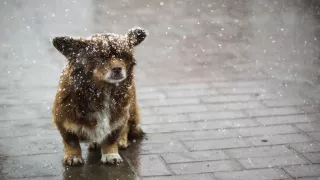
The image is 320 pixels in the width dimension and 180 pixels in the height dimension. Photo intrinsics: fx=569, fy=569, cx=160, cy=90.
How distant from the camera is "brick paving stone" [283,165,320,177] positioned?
15.1 ft

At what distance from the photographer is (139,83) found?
6.83 metres

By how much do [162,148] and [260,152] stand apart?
0.87m

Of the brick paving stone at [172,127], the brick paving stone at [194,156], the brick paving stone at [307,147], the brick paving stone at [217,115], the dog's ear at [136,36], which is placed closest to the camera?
the dog's ear at [136,36]

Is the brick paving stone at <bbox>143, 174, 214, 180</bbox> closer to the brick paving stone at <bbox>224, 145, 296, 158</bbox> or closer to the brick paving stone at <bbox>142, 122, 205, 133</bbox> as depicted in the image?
the brick paving stone at <bbox>224, 145, 296, 158</bbox>

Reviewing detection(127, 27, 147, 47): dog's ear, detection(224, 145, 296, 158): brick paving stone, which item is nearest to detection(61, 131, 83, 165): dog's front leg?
detection(127, 27, 147, 47): dog's ear

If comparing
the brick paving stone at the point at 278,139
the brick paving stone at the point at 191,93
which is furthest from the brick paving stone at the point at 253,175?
the brick paving stone at the point at 191,93

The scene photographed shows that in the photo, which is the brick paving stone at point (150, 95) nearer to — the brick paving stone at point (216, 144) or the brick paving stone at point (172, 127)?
the brick paving stone at point (172, 127)

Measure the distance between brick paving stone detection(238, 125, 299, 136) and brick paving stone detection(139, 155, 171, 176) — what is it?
1.01 m

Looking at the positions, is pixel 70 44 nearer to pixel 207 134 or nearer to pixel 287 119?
pixel 207 134

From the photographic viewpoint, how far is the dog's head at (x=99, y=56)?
4.17m

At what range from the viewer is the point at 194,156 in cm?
493

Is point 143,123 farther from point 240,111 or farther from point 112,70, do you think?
point 112,70

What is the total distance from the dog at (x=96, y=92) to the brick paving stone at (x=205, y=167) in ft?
1.70

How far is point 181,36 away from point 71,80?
4877mm
